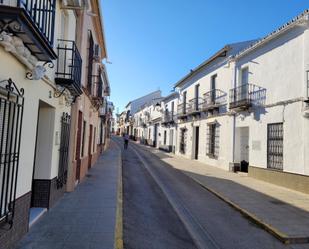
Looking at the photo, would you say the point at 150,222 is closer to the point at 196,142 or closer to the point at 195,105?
the point at 195,105

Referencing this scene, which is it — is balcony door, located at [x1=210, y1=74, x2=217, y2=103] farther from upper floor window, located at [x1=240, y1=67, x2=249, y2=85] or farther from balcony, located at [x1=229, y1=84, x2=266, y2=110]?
upper floor window, located at [x1=240, y1=67, x2=249, y2=85]

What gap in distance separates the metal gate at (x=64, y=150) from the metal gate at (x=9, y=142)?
324 cm

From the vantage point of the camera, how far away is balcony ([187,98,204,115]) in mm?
21375

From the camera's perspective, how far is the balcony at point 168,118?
2967cm

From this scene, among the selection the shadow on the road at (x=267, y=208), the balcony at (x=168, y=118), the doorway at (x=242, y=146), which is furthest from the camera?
the balcony at (x=168, y=118)

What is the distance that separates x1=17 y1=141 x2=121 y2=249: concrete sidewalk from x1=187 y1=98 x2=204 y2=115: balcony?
13.4 metres

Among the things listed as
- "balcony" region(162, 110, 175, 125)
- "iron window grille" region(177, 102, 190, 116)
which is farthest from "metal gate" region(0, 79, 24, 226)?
"balcony" region(162, 110, 175, 125)

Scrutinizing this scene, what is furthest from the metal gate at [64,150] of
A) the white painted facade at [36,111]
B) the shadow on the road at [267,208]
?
the shadow on the road at [267,208]

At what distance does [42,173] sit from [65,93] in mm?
2047

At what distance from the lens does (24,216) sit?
16.3ft

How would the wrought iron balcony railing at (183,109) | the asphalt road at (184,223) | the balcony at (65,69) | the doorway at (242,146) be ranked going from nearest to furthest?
the asphalt road at (184,223) < the balcony at (65,69) < the doorway at (242,146) < the wrought iron balcony railing at (183,109)

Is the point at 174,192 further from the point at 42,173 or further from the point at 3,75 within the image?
the point at 3,75

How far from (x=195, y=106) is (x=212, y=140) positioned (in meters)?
4.24

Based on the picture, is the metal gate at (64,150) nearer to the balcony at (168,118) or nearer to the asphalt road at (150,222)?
the asphalt road at (150,222)
